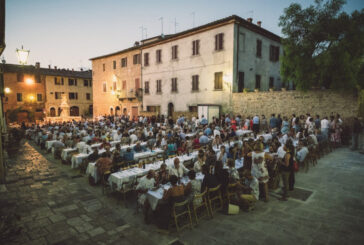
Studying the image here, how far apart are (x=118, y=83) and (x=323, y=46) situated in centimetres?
2328

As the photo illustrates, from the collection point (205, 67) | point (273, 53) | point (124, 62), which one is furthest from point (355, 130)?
point (124, 62)

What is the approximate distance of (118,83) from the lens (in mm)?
28672

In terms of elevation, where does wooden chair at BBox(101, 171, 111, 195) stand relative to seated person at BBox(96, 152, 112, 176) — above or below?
below

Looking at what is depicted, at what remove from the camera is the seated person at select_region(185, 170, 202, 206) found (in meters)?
4.80

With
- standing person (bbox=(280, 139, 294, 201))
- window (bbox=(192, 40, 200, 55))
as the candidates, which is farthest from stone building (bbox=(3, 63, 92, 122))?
standing person (bbox=(280, 139, 294, 201))

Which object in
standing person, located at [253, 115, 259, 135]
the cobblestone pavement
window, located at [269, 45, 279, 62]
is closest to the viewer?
the cobblestone pavement

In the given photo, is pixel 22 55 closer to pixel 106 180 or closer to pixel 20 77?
pixel 106 180

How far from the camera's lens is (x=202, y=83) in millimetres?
19594

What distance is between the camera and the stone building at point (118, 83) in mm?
26453

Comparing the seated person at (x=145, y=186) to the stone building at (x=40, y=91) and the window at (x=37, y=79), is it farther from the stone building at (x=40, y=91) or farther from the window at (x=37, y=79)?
the window at (x=37, y=79)

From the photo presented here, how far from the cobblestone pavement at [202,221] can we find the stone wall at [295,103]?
295 inches

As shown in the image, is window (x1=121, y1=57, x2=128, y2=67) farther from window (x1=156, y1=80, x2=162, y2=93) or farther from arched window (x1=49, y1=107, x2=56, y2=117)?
arched window (x1=49, y1=107, x2=56, y2=117)

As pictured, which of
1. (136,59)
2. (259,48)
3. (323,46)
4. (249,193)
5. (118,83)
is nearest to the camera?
(249,193)

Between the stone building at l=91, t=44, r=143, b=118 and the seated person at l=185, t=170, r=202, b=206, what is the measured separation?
22.0 meters
